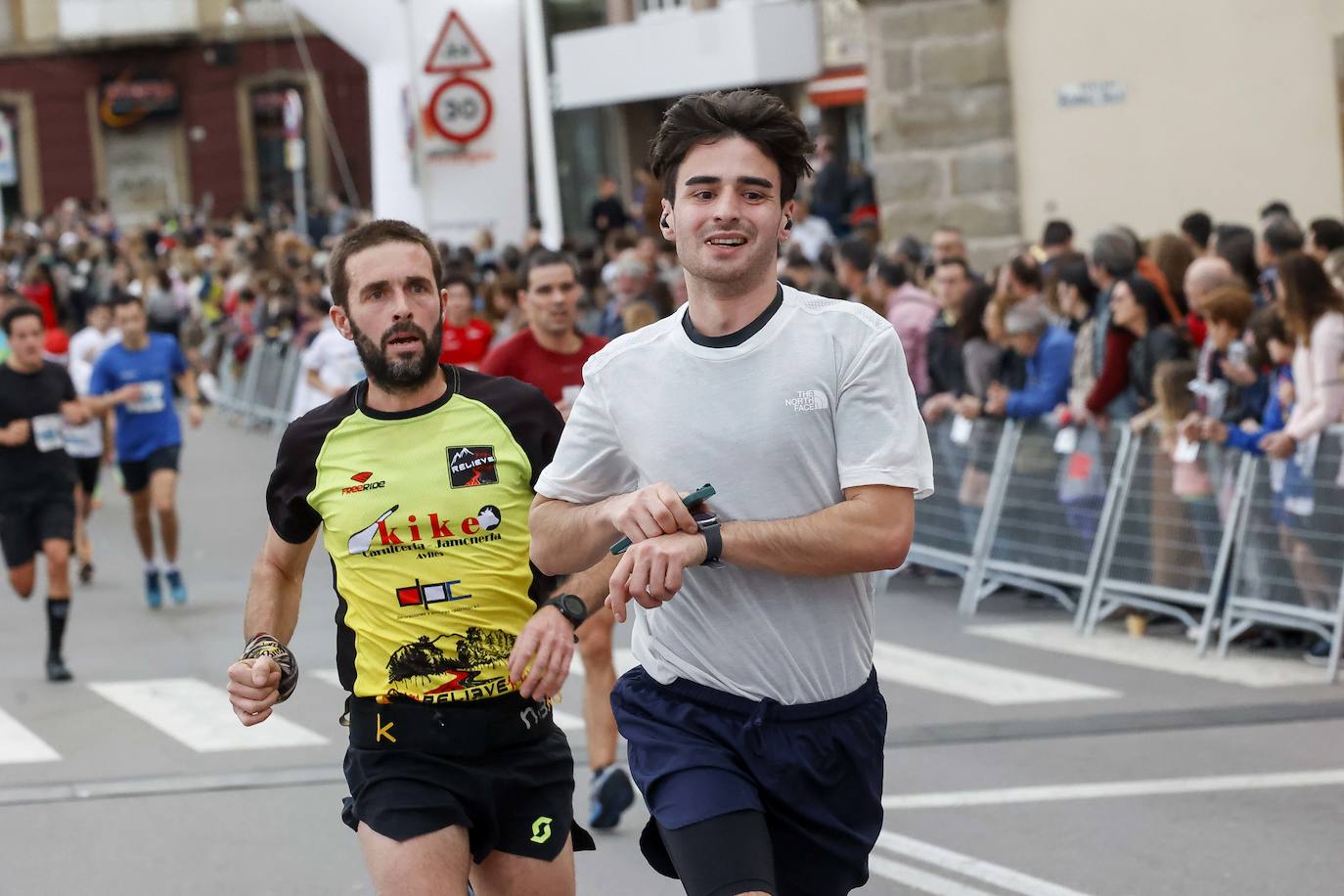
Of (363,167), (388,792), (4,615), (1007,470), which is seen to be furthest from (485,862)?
(363,167)

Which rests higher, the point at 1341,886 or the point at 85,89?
the point at 85,89

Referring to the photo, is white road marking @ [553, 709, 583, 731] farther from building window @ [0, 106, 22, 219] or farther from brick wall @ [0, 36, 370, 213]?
building window @ [0, 106, 22, 219]

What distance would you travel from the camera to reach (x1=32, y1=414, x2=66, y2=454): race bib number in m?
12.3

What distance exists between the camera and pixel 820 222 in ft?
72.8

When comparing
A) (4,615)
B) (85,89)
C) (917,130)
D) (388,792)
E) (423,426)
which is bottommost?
(4,615)

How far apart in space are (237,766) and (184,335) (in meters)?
21.4

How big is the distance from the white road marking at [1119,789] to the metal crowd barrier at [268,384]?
57.4 ft

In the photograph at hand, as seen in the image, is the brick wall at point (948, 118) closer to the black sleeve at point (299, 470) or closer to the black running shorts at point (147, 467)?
the black running shorts at point (147, 467)

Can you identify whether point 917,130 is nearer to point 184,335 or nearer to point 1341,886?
point 1341,886

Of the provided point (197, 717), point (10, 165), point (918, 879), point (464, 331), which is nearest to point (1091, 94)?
point (464, 331)

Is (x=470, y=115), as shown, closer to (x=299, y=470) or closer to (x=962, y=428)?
(x=962, y=428)

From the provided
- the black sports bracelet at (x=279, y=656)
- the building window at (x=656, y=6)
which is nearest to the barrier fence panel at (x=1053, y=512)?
the black sports bracelet at (x=279, y=656)

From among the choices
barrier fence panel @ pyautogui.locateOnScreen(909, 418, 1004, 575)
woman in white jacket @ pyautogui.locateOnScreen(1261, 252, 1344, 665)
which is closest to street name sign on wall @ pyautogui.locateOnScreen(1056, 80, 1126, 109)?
barrier fence panel @ pyautogui.locateOnScreen(909, 418, 1004, 575)

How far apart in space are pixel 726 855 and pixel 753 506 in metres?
0.66
